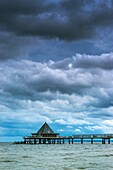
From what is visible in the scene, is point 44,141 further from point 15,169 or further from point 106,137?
point 15,169

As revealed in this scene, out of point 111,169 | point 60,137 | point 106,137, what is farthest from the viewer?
point 60,137

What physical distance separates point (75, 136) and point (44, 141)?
13387 millimetres

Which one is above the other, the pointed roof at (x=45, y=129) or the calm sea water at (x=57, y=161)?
the pointed roof at (x=45, y=129)

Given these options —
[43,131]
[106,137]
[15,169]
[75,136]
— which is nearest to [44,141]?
[43,131]

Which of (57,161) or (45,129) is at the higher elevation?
(45,129)

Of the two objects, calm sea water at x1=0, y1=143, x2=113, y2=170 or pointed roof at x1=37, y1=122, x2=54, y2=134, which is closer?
calm sea water at x1=0, y1=143, x2=113, y2=170

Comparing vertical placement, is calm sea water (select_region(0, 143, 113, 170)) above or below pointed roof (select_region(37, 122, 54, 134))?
below

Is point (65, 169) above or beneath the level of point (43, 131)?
beneath

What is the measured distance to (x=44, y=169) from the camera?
31.7m

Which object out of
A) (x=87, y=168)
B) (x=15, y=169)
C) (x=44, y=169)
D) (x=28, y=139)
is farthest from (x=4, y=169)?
(x=28, y=139)

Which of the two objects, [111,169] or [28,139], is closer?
[111,169]

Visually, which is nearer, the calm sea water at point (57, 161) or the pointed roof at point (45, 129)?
the calm sea water at point (57, 161)

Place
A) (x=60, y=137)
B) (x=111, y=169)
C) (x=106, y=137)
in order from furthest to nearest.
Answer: (x=60, y=137)
(x=106, y=137)
(x=111, y=169)

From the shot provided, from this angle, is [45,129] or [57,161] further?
Result: [45,129]
